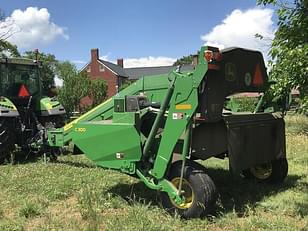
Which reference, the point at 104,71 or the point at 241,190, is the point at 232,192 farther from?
the point at 104,71

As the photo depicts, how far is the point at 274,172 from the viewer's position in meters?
7.04

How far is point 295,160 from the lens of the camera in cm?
927

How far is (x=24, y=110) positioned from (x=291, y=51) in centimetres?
716

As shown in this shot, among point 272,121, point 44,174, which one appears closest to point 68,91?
point 44,174

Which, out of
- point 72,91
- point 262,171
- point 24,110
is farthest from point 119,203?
point 72,91

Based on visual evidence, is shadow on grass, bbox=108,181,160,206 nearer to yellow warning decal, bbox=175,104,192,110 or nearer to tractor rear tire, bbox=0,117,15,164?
yellow warning decal, bbox=175,104,192,110

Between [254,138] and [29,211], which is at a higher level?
[254,138]

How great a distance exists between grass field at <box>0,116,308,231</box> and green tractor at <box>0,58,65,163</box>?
1.09 metres

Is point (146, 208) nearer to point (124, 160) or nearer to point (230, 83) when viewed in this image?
point (124, 160)

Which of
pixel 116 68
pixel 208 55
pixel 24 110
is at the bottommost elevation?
pixel 24 110

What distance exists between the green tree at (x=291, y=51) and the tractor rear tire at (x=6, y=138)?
19.7ft

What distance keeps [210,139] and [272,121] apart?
1202 millimetres

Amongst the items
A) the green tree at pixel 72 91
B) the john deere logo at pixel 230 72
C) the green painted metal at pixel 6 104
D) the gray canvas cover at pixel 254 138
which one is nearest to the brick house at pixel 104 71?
the green tree at pixel 72 91

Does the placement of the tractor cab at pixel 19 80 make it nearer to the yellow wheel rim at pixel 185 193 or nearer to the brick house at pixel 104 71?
the yellow wheel rim at pixel 185 193
